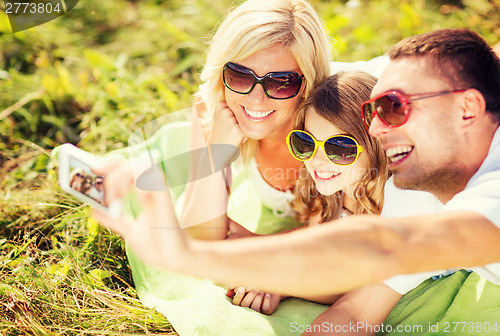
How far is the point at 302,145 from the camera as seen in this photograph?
270 centimetres

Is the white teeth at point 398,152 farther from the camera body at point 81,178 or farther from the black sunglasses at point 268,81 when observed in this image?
the camera body at point 81,178

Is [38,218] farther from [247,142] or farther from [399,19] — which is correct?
[399,19]

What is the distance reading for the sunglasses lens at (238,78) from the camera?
280 centimetres

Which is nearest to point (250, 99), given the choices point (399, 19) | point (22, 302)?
point (22, 302)

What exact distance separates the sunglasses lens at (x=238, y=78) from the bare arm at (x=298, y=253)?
1564 mm

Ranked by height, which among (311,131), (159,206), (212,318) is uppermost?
(159,206)

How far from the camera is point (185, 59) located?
17.8ft

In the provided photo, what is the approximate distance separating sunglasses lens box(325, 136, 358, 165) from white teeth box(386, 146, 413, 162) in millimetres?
330

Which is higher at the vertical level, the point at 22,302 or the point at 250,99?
the point at 250,99

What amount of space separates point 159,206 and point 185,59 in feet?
14.2

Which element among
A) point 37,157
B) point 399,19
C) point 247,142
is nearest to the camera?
point 247,142

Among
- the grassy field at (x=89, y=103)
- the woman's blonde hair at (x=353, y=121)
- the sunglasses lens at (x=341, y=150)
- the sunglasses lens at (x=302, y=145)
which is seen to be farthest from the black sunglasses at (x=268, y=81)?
the grassy field at (x=89, y=103)

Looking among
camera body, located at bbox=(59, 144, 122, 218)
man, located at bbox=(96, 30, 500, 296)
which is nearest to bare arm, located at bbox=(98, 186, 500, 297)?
man, located at bbox=(96, 30, 500, 296)

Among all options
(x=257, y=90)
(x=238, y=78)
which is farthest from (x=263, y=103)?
(x=238, y=78)
